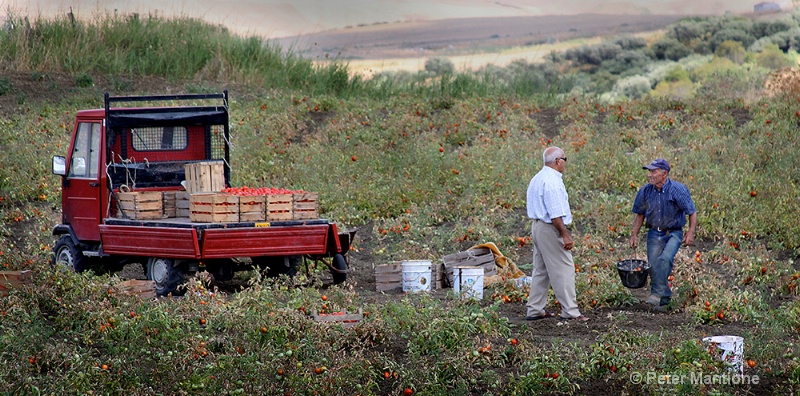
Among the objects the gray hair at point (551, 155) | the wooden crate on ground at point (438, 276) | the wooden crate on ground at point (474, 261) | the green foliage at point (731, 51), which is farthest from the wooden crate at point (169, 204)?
the green foliage at point (731, 51)

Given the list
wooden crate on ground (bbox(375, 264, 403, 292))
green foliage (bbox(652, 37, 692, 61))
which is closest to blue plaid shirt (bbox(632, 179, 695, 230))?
wooden crate on ground (bbox(375, 264, 403, 292))

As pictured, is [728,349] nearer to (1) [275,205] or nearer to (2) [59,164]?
(1) [275,205]

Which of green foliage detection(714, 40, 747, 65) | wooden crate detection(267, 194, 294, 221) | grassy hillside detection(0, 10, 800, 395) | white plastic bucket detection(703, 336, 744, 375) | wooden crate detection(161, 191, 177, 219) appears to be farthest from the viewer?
green foliage detection(714, 40, 747, 65)

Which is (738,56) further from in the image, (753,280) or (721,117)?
(753,280)

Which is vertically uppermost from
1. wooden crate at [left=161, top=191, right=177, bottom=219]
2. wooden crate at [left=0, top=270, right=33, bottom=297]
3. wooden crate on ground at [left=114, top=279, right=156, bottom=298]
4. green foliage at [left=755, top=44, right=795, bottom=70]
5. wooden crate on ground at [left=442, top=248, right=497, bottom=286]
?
green foliage at [left=755, top=44, right=795, bottom=70]

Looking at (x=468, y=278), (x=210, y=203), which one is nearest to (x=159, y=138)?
(x=210, y=203)

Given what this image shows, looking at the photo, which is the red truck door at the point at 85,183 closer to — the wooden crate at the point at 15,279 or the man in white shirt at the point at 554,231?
the wooden crate at the point at 15,279

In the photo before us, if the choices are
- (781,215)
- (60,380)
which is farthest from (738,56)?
(60,380)

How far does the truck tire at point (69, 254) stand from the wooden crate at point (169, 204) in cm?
141

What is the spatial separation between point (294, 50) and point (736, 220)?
16.3 m

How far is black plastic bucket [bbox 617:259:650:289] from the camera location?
10164mm

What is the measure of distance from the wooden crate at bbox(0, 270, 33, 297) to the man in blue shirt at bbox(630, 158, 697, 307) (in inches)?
235

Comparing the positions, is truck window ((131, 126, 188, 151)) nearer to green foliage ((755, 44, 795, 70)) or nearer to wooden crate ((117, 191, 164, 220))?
wooden crate ((117, 191, 164, 220))

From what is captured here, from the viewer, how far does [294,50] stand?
2786cm
